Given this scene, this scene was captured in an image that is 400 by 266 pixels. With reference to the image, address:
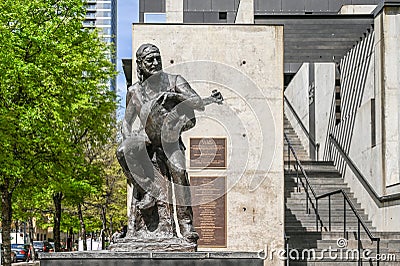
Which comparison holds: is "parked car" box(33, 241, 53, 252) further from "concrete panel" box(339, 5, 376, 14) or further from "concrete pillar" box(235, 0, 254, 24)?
"concrete pillar" box(235, 0, 254, 24)

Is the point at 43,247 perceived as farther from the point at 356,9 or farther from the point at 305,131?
the point at 356,9

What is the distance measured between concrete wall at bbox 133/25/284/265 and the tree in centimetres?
545

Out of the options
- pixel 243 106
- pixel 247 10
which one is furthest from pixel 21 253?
pixel 243 106

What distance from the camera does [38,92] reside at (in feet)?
64.8

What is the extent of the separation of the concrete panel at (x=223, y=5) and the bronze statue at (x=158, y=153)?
31.3 m

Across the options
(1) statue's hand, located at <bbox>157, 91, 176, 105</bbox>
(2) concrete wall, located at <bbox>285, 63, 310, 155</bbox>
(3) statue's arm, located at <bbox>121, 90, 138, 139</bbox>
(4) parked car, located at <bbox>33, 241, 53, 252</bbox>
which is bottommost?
(4) parked car, located at <bbox>33, 241, 53, 252</bbox>

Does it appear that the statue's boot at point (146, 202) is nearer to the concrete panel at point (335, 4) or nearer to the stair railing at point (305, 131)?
the stair railing at point (305, 131)

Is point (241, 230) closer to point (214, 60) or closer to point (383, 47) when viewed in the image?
point (214, 60)

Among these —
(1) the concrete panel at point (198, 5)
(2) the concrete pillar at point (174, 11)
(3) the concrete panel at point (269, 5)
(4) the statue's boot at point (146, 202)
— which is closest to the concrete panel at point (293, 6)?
(3) the concrete panel at point (269, 5)

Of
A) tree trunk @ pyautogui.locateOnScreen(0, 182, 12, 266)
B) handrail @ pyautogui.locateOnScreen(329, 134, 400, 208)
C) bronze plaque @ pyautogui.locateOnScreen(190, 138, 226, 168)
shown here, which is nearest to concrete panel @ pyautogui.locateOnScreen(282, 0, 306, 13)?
handrail @ pyautogui.locateOnScreen(329, 134, 400, 208)

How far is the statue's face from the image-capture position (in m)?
9.16

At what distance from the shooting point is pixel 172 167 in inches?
356

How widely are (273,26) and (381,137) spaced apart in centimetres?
460

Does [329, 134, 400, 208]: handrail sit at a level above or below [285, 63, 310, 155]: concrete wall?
below
